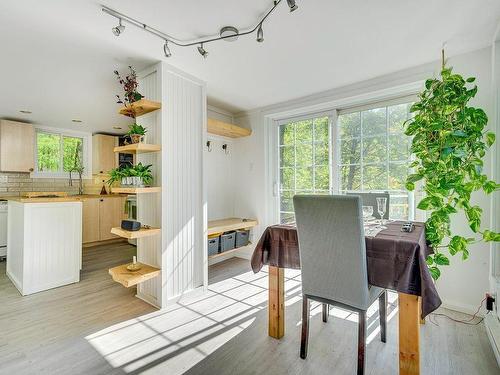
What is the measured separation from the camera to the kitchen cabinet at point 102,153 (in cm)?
537

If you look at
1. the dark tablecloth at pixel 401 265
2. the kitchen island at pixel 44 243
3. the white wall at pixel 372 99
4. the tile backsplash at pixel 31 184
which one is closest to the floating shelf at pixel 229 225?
the white wall at pixel 372 99

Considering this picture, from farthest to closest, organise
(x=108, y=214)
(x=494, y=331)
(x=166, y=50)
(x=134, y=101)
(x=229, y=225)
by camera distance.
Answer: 1. (x=108, y=214)
2. (x=229, y=225)
3. (x=134, y=101)
4. (x=166, y=50)
5. (x=494, y=331)

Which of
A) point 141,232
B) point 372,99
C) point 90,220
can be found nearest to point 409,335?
point 141,232

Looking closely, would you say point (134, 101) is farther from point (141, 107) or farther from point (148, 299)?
point (148, 299)

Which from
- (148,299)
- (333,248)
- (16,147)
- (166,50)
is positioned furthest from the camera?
(16,147)

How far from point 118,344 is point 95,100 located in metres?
3.11

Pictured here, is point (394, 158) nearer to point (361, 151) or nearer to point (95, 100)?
point (361, 151)

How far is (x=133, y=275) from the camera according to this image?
93.0 inches

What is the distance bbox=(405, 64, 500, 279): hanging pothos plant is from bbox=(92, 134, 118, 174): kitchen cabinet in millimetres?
5470

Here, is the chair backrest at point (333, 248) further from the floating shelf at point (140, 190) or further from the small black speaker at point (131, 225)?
the small black speaker at point (131, 225)

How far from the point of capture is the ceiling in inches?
70.1

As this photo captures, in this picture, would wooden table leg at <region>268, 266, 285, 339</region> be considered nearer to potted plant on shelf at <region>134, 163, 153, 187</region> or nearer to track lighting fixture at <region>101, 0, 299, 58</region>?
potted plant on shelf at <region>134, 163, 153, 187</region>

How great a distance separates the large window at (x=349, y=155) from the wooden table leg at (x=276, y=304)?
70.0 inches

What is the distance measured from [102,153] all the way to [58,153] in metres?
0.75
